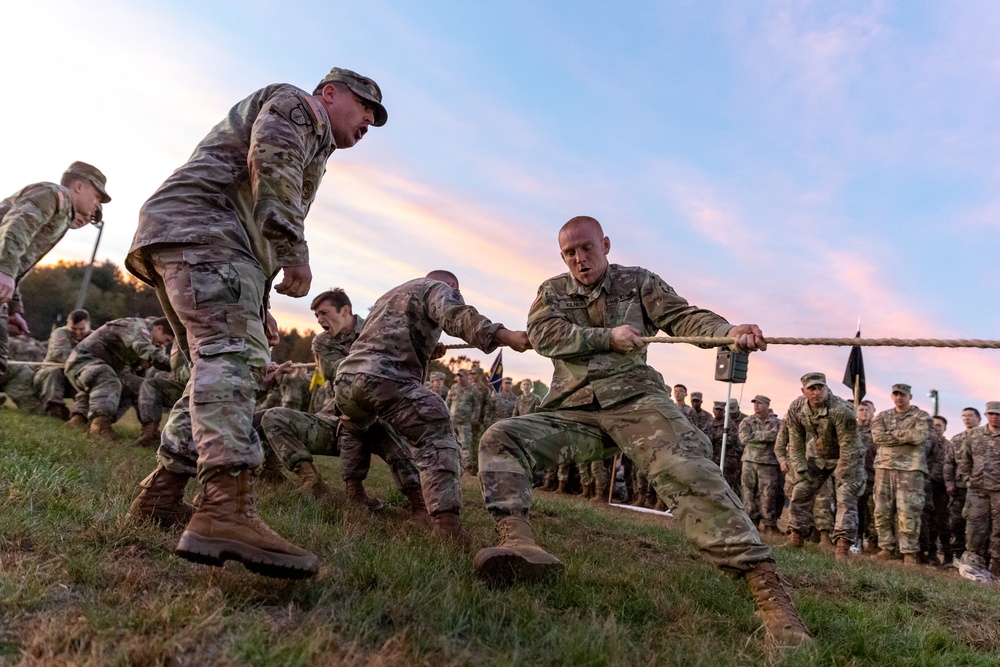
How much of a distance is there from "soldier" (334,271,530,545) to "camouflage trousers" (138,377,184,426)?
18.6ft

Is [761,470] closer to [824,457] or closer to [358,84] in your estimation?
[824,457]

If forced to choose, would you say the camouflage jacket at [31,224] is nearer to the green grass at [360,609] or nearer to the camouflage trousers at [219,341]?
the green grass at [360,609]

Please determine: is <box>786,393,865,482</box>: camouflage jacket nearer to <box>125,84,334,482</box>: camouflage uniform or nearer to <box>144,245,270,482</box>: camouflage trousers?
<box>125,84,334,482</box>: camouflage uniform

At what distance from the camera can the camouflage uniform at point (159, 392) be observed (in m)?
9.56

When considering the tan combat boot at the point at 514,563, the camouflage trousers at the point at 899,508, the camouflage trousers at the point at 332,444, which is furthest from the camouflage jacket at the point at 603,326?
the camouflage trousers at the point at 899,508

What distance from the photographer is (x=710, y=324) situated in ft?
13.1

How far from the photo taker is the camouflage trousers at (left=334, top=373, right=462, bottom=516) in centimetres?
459

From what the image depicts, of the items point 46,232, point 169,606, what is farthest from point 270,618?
point 46,232

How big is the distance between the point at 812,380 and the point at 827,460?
4.21 ft

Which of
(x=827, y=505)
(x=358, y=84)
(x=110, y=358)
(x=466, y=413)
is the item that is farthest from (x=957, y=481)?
(x=110, y=358)

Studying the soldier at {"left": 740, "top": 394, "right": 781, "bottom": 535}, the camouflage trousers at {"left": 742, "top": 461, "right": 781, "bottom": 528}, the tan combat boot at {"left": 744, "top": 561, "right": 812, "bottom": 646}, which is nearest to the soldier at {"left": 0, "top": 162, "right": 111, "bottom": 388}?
the tan combat boot at {"left": 744, "top": 561, "right": 812, "bottom": 646}

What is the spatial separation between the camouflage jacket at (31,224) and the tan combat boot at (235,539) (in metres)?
3.65

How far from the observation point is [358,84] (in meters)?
3.53

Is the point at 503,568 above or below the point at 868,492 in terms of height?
below
